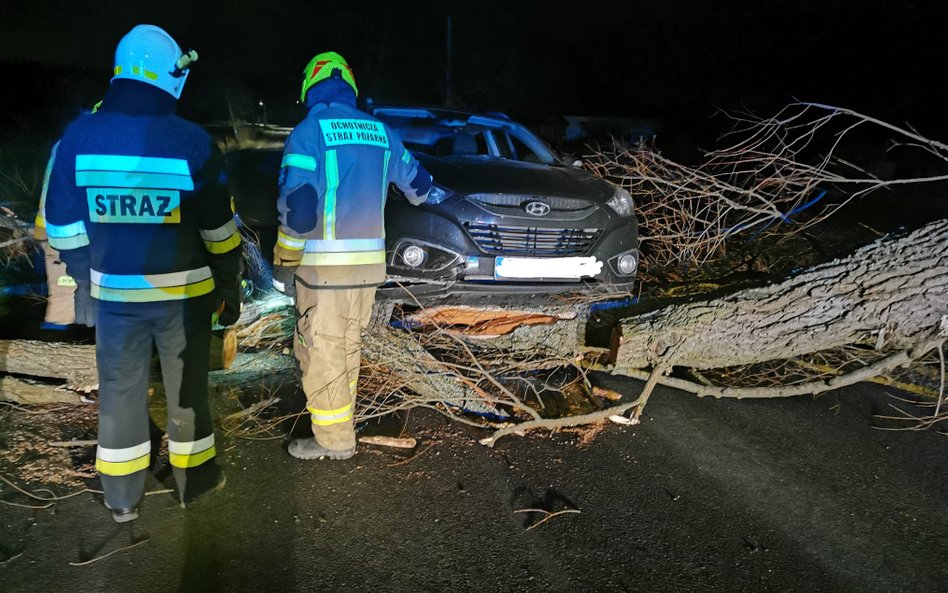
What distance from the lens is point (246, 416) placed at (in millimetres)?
3469

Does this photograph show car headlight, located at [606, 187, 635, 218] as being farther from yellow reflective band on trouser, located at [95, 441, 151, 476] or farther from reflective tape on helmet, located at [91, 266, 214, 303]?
yellow reflective band on trouser, located at [95, 441, 151, 476]

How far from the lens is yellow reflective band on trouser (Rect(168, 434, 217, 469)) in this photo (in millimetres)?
2709

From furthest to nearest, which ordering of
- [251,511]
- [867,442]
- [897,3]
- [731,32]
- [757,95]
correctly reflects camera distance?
[731,32] → [757,95] → [897,3] → [867,442] → [251,511]

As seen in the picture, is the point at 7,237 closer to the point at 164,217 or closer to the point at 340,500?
the point at 164,217

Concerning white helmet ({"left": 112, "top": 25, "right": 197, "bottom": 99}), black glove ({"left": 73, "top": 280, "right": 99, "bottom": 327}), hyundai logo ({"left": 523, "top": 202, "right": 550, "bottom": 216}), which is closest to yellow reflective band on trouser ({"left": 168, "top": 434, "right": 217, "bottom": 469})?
black glove ({"left": 73, "top": 280, "right": 99, "bottom": 327})

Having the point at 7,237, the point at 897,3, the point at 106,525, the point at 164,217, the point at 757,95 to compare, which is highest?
the point at 897,3

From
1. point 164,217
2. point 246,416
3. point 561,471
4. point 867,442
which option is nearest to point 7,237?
point 246,416

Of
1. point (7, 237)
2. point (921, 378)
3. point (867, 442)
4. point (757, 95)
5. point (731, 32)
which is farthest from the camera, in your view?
point (731, 32)

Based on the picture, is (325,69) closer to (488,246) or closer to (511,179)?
(488,246)

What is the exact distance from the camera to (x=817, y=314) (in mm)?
3482

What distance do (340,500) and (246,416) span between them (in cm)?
101

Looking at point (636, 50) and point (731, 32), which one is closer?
point (731, 32)

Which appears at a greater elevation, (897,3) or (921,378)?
(897,3)

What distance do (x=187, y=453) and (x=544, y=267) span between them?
7.70ft
